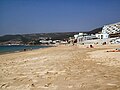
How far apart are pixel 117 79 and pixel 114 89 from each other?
41.2 inches

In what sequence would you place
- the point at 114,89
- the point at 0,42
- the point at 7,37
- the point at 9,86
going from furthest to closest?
the point at 7,37 → the point at 0,42 → the point at 9,86 → the point at 114,89

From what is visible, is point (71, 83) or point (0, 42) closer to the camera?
point (71, 83)

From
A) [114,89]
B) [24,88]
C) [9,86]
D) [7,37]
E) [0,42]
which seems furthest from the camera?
[7,37]

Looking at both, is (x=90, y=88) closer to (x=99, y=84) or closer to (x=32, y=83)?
(x=99, y=84)

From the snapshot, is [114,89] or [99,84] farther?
[99,84]

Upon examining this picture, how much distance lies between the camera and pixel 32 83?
528 cm

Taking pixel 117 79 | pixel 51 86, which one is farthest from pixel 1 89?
pixel 117 79

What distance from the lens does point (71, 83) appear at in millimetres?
5133

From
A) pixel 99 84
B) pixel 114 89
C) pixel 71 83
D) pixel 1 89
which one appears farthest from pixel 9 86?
pixel 114 89

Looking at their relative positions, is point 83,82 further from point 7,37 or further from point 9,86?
point 7,37

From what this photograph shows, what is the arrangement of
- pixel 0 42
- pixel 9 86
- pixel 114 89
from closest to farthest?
pixel 114 89 < pixel 9 86 < pixel 0 42

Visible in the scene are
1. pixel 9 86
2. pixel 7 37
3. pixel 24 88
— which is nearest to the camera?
pixel 24 88

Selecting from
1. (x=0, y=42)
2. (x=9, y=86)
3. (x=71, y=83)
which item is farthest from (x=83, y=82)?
(x=0, y=42)

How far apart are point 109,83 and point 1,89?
266 centimetres
